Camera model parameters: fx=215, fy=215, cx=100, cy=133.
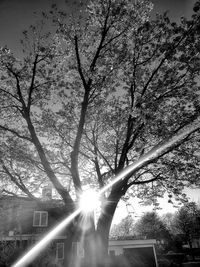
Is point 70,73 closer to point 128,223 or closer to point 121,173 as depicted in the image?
point 121,173

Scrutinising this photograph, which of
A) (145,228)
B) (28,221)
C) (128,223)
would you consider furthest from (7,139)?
(128,223)

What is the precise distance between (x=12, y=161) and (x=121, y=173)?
243 inches

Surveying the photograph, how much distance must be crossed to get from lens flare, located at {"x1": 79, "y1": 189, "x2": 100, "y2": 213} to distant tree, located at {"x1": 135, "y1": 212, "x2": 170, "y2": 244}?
49.5 m

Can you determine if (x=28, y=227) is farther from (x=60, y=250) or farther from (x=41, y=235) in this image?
(x=60, y=250)

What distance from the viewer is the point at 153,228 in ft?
194

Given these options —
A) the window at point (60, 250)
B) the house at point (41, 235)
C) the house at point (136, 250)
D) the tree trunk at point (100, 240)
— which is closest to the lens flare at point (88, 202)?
the tree trunk at point (100, 240)

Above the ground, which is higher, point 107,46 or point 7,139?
point 107,46

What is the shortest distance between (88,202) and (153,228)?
5498 centimetres

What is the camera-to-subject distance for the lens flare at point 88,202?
1037 centimetres

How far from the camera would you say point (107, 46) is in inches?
410

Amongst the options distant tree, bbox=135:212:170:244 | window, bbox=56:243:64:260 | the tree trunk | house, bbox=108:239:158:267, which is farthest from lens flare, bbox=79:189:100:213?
distant tree, bbox=135:212:170:244

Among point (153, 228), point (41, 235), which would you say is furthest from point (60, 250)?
point (153, 228)

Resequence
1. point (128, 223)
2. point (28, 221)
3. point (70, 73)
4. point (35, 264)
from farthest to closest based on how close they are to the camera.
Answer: point (128, 223), point (28, 221), point (35, 264), point (70, 73)

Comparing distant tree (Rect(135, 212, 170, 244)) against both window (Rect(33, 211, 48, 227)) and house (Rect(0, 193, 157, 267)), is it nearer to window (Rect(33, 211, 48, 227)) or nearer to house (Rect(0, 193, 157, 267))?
house (Rect(0, 193, 157, 267))
